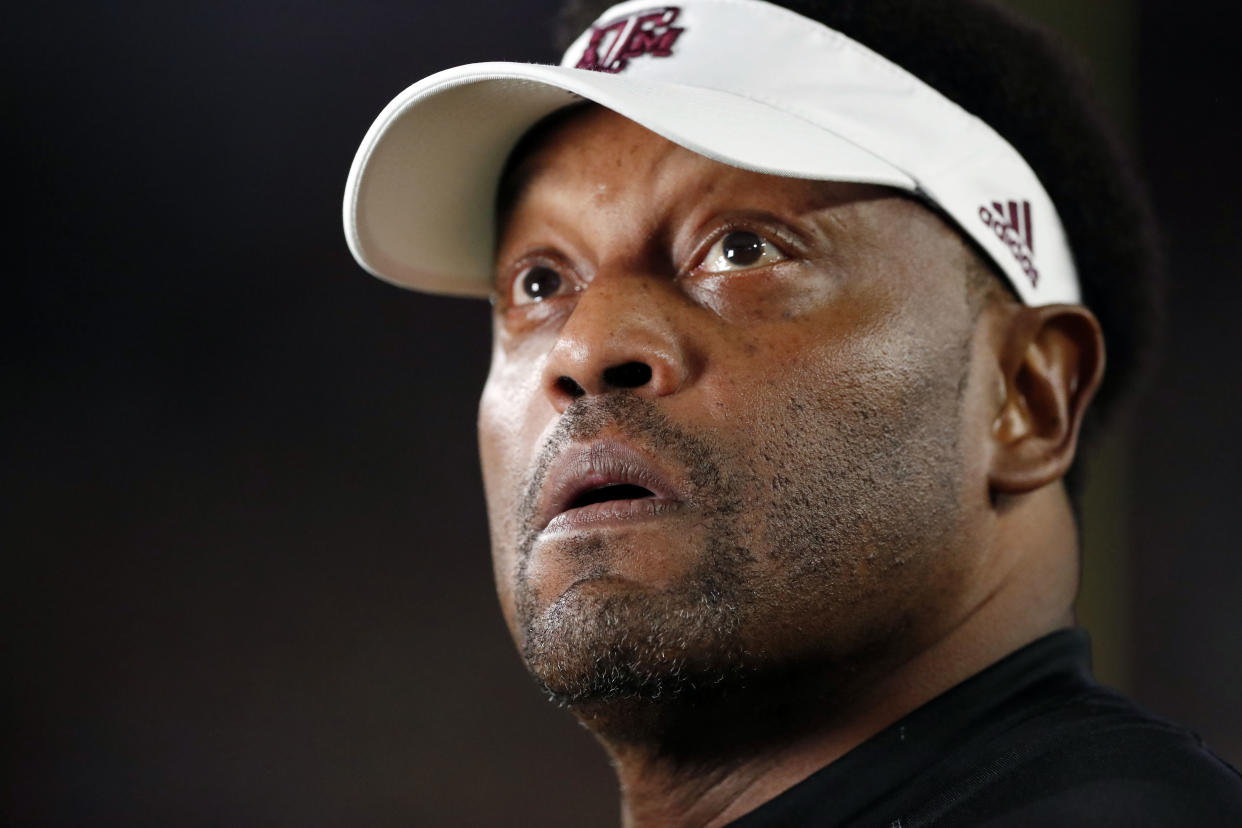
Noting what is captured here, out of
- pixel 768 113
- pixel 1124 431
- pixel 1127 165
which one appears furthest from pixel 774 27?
pixel 1124 431

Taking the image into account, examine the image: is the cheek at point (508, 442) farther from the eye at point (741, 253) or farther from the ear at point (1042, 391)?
the ear at point (1042, 391)

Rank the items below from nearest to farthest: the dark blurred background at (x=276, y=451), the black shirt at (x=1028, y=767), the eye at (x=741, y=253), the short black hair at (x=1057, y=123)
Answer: the black shirt at (x=1028, y=767) < the eye at (x=741, y=253) < the short black hair at (x=1057, y=123) < the dark blurred background at (x=276, y=451)

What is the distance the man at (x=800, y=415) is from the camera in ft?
3.33

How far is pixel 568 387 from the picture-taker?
3.63 feet

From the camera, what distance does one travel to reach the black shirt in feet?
2.86

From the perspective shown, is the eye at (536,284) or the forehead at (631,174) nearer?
the forehead at (631,174)

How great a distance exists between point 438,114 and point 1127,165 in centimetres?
77

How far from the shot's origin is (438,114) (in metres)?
1.27

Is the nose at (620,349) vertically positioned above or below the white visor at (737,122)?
below

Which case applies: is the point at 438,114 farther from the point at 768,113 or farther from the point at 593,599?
the point at 593,599

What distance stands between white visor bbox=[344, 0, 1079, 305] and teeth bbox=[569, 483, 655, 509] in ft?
0.90

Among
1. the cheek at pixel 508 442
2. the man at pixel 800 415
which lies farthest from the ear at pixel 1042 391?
the cheek at pixel 508 442

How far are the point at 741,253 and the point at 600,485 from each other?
0.80 ft

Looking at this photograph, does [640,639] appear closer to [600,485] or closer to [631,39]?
[600,485]
